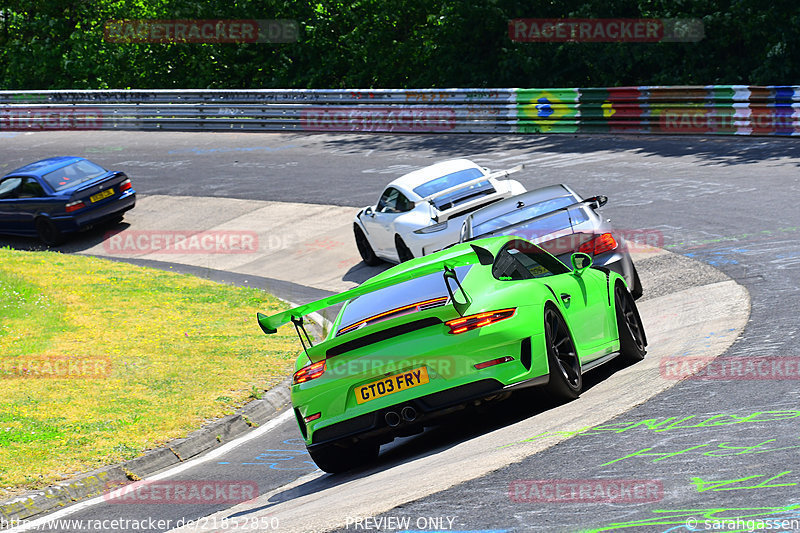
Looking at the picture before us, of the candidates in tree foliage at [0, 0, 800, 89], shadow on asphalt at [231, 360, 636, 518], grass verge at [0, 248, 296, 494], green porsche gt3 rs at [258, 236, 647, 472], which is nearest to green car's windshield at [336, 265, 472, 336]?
green porsche gt3 rs at [258, 236, 647, 472]

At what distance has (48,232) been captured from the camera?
2348 centimetres

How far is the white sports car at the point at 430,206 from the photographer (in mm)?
15281

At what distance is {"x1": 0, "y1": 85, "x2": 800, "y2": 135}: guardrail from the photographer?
24.1 metres

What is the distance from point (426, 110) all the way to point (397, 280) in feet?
73.5

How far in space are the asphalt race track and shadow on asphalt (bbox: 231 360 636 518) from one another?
27 millimetres

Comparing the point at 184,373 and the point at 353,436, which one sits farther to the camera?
the point at 184,373

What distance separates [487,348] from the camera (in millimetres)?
7375

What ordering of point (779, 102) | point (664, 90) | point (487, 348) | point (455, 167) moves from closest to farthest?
1. point (487, 348)
2. point (455, 167)
3. point (779, 102)
4. point (664, 90)

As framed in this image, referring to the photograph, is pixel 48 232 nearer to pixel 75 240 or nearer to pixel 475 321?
pixel 75 240

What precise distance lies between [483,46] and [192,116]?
9.64m

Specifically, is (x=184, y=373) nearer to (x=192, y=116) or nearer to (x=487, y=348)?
(x=487, y=348)

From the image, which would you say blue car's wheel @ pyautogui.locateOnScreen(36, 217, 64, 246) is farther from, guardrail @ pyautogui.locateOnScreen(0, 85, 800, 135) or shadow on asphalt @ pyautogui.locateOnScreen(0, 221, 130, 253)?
guardrail @ pyautogui.locateOnScreen(0, 85, 800, 135)

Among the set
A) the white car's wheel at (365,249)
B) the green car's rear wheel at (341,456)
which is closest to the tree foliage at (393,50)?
the white car's wheel at (365,249)

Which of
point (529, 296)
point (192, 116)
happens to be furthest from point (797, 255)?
point (192, 116)
